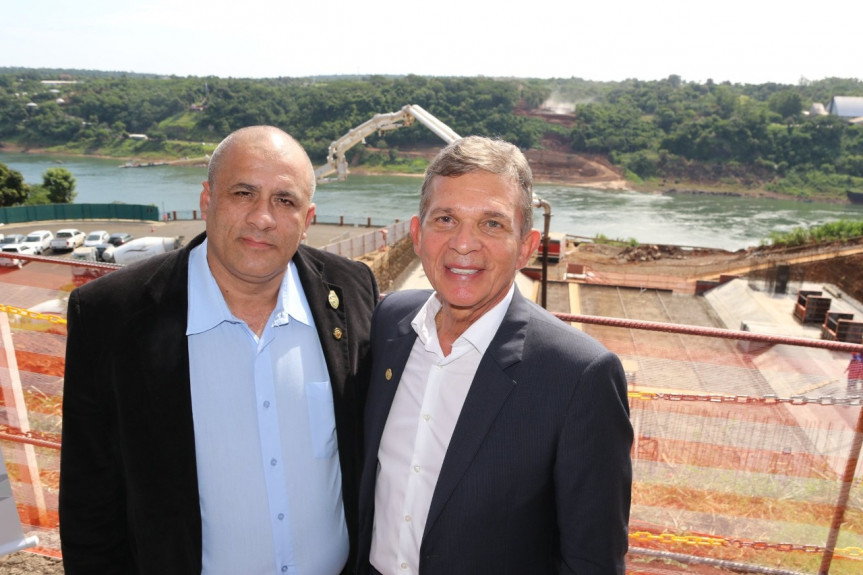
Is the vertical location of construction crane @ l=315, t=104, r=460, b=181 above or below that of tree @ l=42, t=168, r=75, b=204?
above

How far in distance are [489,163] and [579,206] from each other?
48.1 m

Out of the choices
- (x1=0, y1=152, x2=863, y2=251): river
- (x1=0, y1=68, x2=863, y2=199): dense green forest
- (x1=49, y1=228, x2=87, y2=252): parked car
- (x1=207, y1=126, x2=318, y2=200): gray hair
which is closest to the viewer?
(x1=207, y1=126, x2=318, y2=200): gray hair

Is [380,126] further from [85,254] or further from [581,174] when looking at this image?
[581,174]

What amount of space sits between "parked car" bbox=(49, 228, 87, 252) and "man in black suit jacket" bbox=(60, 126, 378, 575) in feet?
85.2

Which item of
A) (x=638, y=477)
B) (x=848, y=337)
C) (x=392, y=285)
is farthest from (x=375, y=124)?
(x=638, y=477)

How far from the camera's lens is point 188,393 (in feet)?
5.76

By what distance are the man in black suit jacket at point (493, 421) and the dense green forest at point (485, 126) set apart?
61.7 m

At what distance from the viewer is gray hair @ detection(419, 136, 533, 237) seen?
1.60 m

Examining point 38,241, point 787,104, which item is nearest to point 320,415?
point 38,241

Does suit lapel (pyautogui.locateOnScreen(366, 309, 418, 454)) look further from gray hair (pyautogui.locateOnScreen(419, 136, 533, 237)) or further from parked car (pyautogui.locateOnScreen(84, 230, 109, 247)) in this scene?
parked car (pyautogui.locateOnScreen(84, 230, 109, 247))

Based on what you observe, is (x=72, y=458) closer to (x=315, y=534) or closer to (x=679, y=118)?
(x=315, y=534)

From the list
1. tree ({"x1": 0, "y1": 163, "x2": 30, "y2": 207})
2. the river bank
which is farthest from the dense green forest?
tree ({"x1": 0, "y1": 163, "x2": 30, "y2": 207})

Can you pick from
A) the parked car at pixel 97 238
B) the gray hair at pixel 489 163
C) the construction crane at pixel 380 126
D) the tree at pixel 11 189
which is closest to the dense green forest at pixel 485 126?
the tree at pixel 11 189

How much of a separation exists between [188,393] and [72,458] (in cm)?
37
